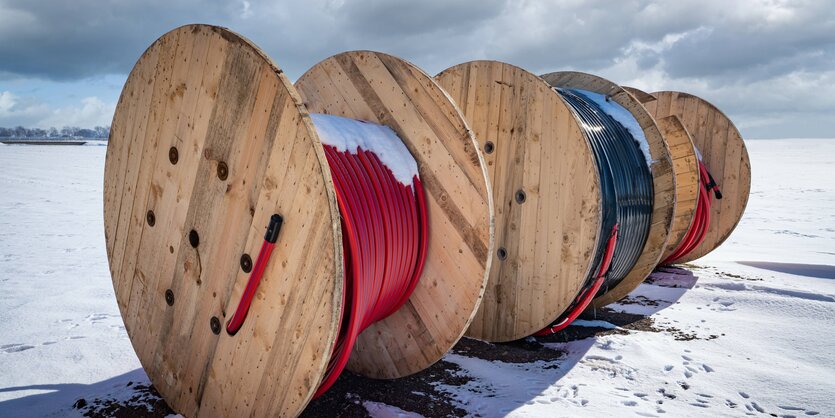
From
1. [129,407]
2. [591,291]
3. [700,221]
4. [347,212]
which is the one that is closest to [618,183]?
[591,291]

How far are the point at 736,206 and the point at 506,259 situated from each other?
4.34 metres

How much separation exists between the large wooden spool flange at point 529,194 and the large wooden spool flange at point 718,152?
3.67m

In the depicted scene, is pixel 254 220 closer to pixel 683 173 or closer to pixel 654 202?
pixel 654 202

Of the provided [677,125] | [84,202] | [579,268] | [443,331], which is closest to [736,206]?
[677,125]

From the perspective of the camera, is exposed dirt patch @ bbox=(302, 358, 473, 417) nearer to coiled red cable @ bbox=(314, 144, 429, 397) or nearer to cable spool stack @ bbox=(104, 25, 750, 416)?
cable spool stack @ bbox=(104, 25, 750, 416)

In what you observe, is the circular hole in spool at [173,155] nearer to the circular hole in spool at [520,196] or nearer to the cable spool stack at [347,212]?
the cable spool stack at [347,212]

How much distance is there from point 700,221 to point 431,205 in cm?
424

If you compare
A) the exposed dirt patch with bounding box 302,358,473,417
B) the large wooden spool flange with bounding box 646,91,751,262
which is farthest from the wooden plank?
the exposed dirt patch with bounding box 302,358,473,417

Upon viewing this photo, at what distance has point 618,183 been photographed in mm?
4023

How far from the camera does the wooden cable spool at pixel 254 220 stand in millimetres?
2131

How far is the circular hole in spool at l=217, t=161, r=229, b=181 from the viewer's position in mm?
2357

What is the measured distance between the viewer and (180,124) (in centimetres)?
255

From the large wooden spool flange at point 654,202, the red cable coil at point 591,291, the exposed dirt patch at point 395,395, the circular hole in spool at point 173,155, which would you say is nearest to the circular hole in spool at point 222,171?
the circular hole in spool at point 173,155

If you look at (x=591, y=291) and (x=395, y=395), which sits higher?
(x=591, y=291)
